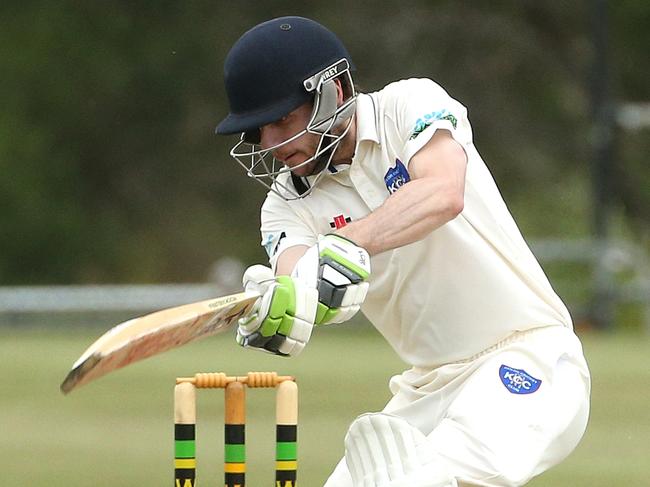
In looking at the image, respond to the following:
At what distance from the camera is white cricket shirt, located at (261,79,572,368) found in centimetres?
361

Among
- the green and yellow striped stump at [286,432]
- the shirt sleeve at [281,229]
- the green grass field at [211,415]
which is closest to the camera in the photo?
the green and yellow striped stump at [286,432]

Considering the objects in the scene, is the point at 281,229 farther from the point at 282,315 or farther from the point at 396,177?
the point at 282,315

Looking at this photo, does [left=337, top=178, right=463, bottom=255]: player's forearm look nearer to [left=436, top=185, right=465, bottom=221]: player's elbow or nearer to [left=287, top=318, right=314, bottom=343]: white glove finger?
[left=436, top=185, right=465, bottom=221]: player's elbow

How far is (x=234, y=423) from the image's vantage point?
3.54 metres

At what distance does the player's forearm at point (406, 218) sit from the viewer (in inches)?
128

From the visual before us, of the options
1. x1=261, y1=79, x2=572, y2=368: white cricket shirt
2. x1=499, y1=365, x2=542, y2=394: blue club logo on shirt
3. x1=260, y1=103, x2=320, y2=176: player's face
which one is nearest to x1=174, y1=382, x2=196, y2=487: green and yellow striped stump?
x1=261, y1=79, x2=572, y2=368: white cricket shirt

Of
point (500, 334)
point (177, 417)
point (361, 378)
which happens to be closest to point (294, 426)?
point (177, 417)

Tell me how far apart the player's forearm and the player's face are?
1.05 ft

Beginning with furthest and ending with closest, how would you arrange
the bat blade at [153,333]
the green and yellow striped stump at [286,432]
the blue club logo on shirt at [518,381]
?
1. the green and yellow striped stump at [286,432]
2. the blue club logo on shirt at [518,381]
3. the bat blade at [153,333]

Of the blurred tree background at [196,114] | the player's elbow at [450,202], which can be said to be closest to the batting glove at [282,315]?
the player's elbow at [450,202]

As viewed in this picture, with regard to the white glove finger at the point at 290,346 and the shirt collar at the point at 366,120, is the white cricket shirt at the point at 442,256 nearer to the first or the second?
the shirt collar at the point at 366,120

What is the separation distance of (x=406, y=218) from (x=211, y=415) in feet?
17.3

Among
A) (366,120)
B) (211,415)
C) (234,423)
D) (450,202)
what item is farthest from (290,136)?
(211,415)

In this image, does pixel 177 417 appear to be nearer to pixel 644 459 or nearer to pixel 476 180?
pixel 476 180
